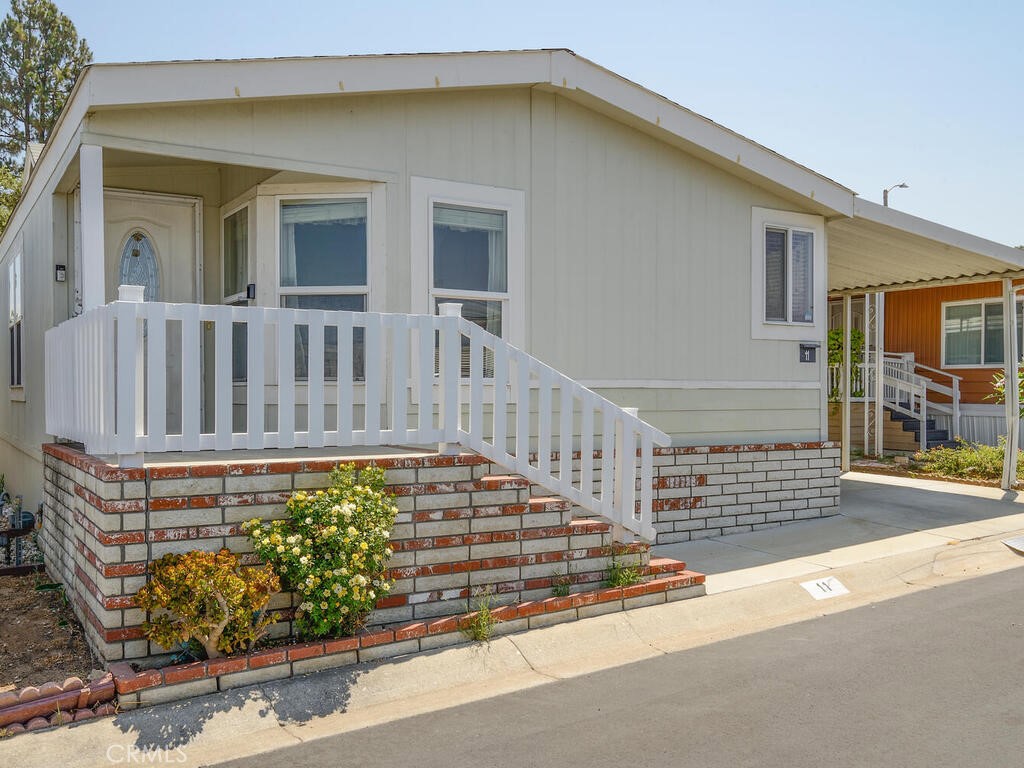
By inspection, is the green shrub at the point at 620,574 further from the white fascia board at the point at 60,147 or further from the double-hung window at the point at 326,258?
the white fascia board at the point at 60,147

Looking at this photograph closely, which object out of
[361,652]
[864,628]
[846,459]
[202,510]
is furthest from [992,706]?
[846,459]

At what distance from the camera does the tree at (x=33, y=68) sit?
27.0 meters

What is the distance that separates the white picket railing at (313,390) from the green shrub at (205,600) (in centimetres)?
65

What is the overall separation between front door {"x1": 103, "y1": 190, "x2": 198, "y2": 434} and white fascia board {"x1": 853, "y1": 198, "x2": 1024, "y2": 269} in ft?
22.4

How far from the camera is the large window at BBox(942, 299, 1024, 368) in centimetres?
1662

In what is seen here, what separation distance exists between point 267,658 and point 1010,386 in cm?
1029

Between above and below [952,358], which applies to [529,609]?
below

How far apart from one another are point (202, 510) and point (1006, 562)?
706 cm

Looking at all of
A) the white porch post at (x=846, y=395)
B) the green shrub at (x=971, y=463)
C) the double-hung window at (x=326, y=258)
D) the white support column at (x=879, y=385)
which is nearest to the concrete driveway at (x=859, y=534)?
the green shrub at (x=971, y=463)

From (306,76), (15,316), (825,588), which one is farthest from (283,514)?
(15,316)

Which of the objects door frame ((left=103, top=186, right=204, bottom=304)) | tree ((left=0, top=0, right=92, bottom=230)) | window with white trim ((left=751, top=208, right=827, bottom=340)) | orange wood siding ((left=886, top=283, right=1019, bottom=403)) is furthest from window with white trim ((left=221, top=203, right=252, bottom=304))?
tree ((left=0, top=0, right=92, bottom=230))

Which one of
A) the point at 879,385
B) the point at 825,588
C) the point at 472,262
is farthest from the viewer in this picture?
the point at 879,385

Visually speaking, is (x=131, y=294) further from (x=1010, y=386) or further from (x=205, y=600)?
(x=1010, y=386)

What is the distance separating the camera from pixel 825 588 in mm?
6988
